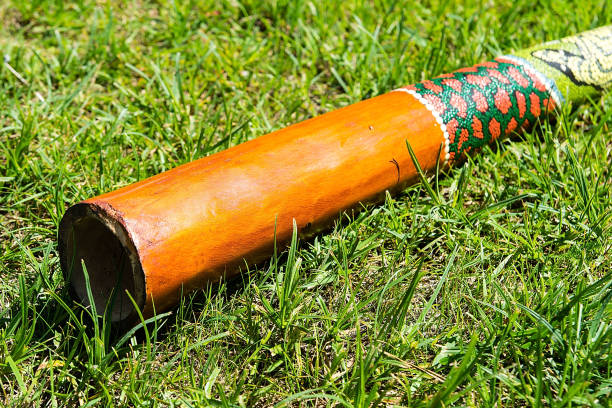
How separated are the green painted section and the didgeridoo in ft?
0.06

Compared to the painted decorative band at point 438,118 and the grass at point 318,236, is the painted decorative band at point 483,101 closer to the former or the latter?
the painted decorative band at point 438,118

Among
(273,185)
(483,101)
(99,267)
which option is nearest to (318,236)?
(273,185)

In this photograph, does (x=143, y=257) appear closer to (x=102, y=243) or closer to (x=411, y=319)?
(x=102, y=243)

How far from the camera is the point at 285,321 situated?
2.01m

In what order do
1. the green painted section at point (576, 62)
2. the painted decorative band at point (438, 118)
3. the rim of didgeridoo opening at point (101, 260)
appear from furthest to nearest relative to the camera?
the green painted section at point (576, 62) < the painted decorative band at point (438, 118) < the rim of didgeridoo opening at point (101, 260)

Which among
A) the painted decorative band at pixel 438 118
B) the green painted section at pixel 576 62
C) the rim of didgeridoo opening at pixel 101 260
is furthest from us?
the green painted section at pixel 576 62

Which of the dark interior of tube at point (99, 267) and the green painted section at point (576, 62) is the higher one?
the green painted section at point (576, 62)

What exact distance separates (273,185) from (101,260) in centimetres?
60

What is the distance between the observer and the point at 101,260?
210 centimetres

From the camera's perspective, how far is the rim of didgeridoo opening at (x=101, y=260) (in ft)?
6.08

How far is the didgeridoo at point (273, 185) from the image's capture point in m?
1.89

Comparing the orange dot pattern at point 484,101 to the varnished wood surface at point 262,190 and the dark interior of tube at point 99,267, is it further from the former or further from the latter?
the dark interior of tube at point 99,267

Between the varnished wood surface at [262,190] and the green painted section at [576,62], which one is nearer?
the varnished wood surface at [262,190]

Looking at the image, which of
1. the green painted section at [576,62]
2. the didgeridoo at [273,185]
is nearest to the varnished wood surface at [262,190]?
the didgeridoo at [273,185]
